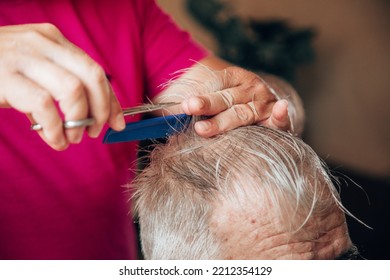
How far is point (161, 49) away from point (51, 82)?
2.07 ft

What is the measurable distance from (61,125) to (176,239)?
0.37 metres

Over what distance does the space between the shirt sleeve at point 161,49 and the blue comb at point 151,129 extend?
27 centimetres

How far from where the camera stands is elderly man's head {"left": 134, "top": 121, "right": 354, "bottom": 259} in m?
0.89

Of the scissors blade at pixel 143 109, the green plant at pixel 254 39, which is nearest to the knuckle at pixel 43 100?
the scissors blade at pixel 143 109

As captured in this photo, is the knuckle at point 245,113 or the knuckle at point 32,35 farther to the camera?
the knuckle at point 245,113

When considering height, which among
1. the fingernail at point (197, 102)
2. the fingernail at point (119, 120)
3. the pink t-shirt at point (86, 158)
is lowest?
the pink t-shirt at point (86, 158)

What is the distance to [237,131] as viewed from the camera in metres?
0.92

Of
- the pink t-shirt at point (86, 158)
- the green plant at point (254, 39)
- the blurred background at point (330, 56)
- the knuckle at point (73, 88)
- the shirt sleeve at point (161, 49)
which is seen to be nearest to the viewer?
the knuckle at point (73, 88)

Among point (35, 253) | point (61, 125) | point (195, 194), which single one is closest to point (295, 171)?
point (195, 194)

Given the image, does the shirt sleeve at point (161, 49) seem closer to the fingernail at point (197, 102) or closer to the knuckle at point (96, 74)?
the fingernail at point (197, 102)

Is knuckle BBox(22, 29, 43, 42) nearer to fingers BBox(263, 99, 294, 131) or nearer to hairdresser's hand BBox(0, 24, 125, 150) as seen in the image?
hairdresser's hand BBox(0, 24, 125, 150)

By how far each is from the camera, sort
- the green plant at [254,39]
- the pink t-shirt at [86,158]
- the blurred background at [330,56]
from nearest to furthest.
Answer: the pink t-shirt at [86,158]
the green plant at [254,39]
the blurred background at [330,56]

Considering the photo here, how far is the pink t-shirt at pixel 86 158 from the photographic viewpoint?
109 centimetres

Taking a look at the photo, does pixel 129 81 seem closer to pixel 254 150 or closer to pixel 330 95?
pixel 254 150
